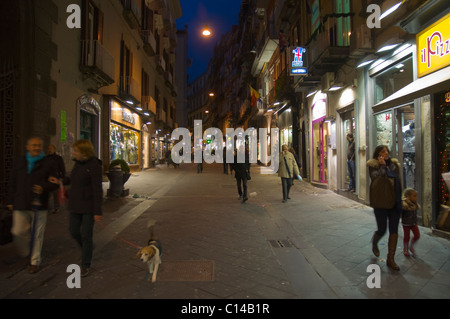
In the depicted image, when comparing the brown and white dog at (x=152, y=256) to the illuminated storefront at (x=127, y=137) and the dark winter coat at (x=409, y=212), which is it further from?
the illuminated storefront at (x=127, y=137)

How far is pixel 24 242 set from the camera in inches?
174

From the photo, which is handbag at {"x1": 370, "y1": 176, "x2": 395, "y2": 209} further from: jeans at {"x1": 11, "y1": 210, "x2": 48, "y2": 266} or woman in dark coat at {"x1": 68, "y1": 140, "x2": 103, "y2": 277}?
jeans at {"x1": 11, "y1": 210, "x2": 48, "y2": 266}

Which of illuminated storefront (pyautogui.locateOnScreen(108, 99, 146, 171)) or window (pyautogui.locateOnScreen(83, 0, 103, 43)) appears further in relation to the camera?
illuminated storefront (pyautogui.locateOnScreen(108, 99, 146, 171))

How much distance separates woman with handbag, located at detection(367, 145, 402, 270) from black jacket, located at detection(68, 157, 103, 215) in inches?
145

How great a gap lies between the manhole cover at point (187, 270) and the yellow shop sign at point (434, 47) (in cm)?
526

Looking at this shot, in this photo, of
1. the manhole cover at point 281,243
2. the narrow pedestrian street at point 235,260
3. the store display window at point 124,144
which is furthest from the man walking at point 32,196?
the store display window at point 124,144

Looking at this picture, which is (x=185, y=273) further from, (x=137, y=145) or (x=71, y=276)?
(x=137, y=145)

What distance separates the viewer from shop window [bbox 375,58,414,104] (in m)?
7.66

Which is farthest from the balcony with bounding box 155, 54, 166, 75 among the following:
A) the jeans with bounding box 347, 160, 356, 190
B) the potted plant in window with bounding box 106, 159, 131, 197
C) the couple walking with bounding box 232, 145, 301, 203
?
the jeans with bounding box 347, 160, 356, 190

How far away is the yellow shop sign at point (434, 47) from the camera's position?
5648 millimetres

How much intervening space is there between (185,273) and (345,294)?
1.92 m

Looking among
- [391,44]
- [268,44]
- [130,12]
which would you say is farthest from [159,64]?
[391,44]

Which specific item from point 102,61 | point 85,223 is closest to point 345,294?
point 85,223

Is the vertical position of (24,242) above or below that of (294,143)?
below
